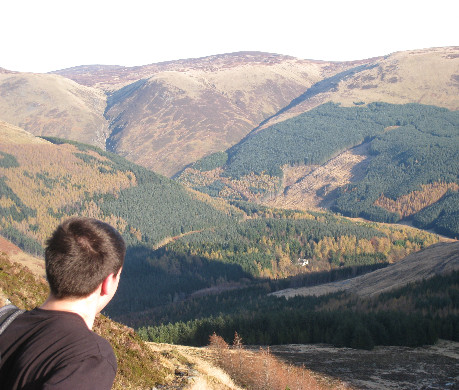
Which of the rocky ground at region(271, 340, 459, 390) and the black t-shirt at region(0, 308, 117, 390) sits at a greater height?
the black t-shirt at region(0, 308, 117, 390)

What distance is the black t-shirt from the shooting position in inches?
196

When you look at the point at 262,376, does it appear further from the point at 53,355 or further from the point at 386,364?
the point at 53,355

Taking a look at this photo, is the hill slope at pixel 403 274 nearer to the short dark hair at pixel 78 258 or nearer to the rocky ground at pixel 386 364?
the rocky ground at pixel 386 364

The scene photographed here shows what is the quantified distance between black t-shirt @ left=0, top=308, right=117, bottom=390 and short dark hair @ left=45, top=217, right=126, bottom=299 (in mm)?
375

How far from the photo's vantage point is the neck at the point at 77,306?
5.73m

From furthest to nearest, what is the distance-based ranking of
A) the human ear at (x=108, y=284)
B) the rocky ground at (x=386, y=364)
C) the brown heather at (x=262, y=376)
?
1. the rocky ground at (x=386, y=364)
2. the brown heather at (x=262, y=376)
3. the human ear at (x=108, y=284)

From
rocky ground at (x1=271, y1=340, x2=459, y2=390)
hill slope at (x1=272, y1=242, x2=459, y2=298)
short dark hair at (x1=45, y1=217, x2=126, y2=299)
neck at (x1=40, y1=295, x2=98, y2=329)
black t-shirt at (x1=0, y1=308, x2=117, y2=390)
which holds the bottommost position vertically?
hill slope at (x1=272, y1=242, x2=459, y2=298)

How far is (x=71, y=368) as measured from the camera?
4977mm

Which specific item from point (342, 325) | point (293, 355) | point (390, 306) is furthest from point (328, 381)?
point (390, 306)

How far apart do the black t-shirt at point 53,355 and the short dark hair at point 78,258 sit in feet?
1.23

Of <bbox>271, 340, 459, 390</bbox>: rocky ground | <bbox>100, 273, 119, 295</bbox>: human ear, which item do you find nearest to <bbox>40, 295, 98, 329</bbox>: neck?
<bbox>100, 273, 119, 295</bbox>: human ear

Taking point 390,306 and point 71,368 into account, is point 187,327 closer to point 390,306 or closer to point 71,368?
point 390,306

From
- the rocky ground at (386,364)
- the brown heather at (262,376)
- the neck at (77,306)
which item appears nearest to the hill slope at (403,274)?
the rocky ground at (386,364)

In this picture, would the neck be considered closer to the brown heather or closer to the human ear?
the human ear
